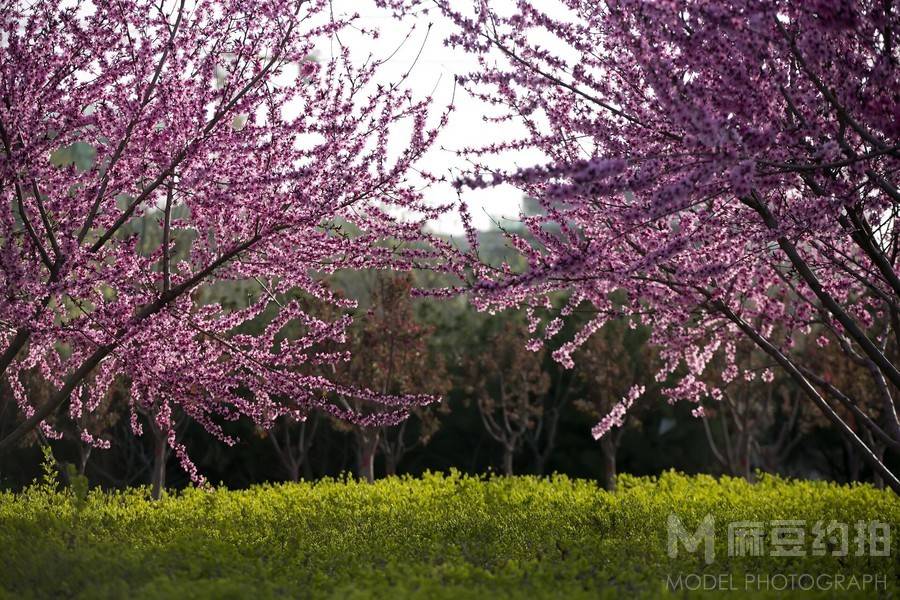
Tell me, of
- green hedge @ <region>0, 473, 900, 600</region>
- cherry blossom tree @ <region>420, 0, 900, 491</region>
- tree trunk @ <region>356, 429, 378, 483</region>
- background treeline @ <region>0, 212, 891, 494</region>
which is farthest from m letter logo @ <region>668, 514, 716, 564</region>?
background treeline @ <region>0, 212, 891, 494</region>

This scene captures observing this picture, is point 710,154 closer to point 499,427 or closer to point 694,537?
point 694,537

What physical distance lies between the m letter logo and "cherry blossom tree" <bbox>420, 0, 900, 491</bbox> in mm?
1399

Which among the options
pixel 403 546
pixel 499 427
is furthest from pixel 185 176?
pixel 499 427

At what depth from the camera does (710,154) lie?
5379 millimetres

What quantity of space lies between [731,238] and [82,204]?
17.5ft

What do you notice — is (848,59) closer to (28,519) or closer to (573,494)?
(573,494)

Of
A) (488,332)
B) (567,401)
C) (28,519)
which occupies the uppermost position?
(488,332)

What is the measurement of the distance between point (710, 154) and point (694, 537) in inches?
154


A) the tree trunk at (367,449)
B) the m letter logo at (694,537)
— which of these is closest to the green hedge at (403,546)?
the m letter logo at (694,537)

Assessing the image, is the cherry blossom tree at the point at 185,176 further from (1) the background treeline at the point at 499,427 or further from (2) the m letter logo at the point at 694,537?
(1) the background treeline at the point at 499,427

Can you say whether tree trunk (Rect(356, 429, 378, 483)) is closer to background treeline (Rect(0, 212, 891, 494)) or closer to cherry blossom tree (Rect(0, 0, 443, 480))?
background treeline (Rect(0, 212, 891, 494))

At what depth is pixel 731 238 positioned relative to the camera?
22.3ft

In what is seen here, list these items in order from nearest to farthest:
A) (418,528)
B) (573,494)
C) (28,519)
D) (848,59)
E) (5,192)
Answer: (848,59) < (5,192) < (418,528) < (28,519) < (573,494)

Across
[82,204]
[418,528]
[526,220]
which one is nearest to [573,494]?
[418,528]
